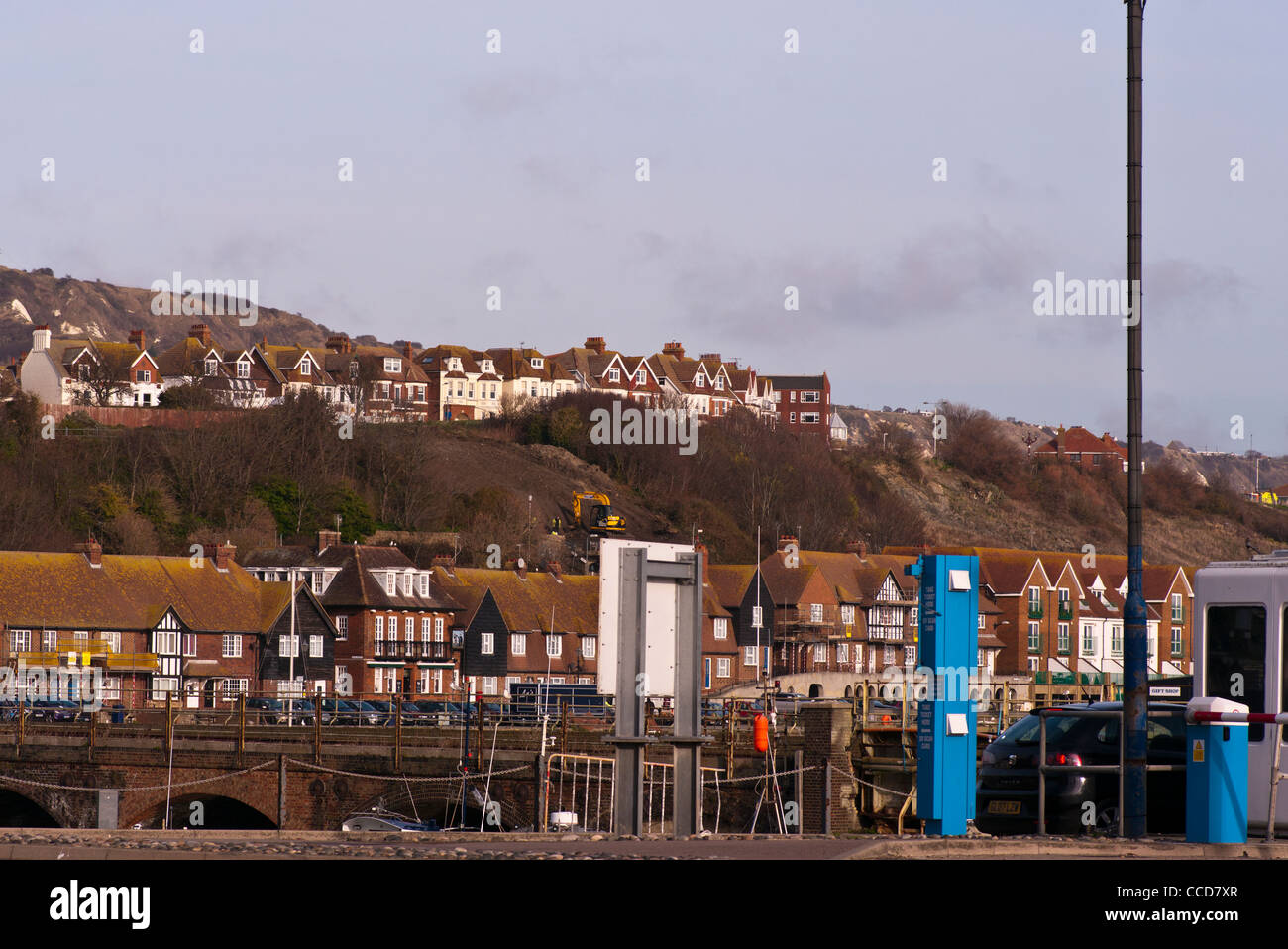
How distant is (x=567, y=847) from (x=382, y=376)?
15563 cm

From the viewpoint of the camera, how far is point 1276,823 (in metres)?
14.0

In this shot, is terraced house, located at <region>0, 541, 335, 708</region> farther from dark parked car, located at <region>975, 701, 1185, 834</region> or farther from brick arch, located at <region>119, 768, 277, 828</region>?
dark parked car, located at <region>975, 701, 1185, 834</region>

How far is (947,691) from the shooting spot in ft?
54.1

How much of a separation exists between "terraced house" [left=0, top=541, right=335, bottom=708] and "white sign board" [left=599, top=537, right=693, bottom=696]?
2333 inches

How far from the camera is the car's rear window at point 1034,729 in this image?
17.5m

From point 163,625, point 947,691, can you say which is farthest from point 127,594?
point 947,691

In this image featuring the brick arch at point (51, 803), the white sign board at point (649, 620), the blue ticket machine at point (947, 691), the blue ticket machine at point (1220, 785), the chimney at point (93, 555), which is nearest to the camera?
the blue ticket machine at point (1220, 785)

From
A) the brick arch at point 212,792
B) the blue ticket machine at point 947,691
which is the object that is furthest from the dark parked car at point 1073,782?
the brick arch at point 212,792

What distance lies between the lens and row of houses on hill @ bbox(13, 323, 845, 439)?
145625mm

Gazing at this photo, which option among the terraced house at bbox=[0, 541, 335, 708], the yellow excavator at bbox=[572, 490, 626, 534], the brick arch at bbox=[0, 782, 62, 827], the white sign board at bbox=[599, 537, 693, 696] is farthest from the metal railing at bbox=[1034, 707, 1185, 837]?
the yellow excavator at bbox=[572, 490, 626, 534]

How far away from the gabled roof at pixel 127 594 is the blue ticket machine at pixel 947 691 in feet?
201

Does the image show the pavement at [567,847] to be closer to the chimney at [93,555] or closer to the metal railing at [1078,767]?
the metal railing at [1078,767]

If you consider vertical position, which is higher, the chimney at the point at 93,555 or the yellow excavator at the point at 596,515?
the yellow excavator at the point at 596,515

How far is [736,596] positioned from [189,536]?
33362 millimetres
